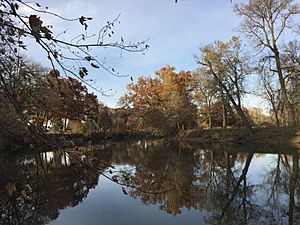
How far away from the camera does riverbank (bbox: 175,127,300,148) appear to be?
1899 cm

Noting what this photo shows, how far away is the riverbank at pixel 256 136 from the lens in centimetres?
1899

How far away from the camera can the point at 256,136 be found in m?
22.0

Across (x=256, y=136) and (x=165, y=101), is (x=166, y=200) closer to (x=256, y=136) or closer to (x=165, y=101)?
(x=256, y=136)

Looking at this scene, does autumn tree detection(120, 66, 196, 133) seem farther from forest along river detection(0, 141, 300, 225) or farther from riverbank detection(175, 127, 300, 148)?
forest along river detection(0, 141, 300, 225)

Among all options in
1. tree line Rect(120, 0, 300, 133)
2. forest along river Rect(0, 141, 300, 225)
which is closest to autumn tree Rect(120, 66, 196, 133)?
tree line Rect(120, 0, 300, 133)

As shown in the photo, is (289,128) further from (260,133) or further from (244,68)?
(244,68)

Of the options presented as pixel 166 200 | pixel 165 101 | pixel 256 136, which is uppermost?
pixel 165 101

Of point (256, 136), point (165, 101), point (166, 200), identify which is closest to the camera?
point (166, 200)

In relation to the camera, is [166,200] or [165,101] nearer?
[166,200]

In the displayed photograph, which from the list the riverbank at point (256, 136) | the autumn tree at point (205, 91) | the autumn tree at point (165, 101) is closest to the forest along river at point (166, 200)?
the riverbank at point (256, 136)

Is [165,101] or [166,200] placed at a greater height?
[165,101]

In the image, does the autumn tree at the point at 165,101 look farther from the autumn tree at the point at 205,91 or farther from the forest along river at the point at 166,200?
the forest along river at the point at 166,200

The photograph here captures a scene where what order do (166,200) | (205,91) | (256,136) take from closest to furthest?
1. (166,200)
2. (256,136)
3. (205,91)

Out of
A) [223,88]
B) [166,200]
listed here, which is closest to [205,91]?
[223,88]
